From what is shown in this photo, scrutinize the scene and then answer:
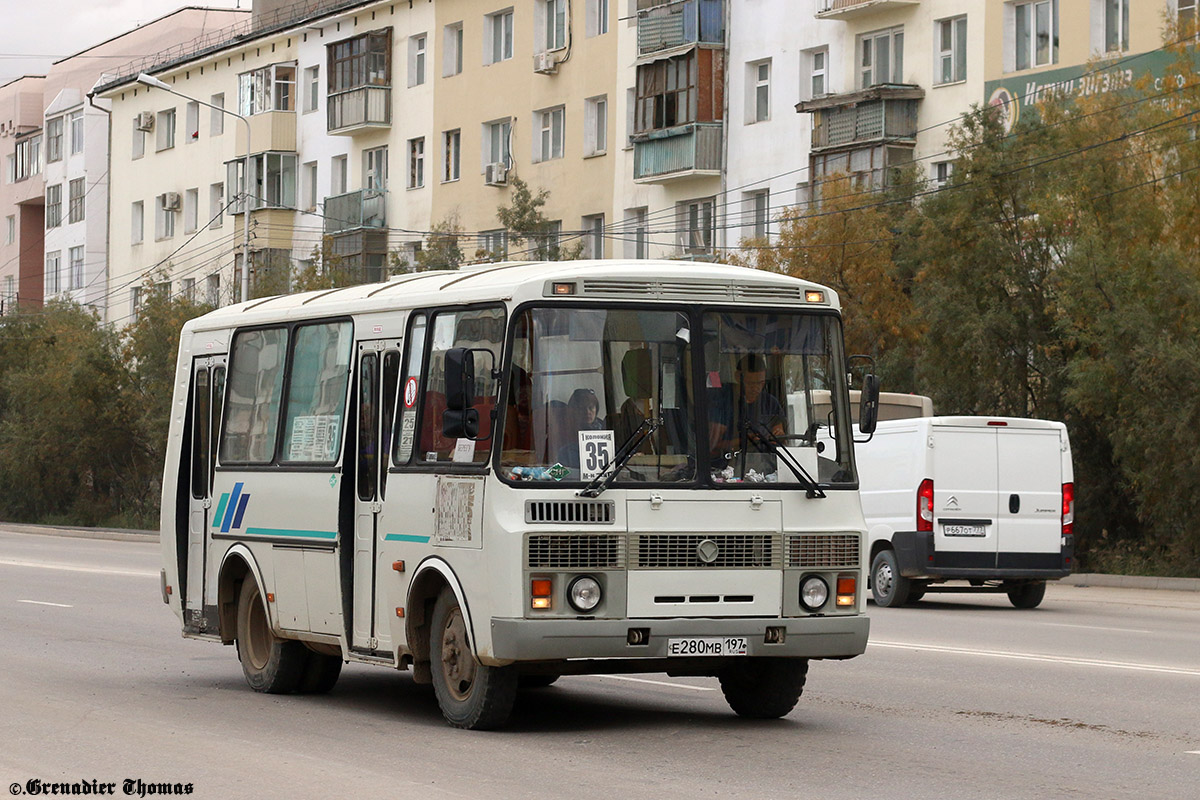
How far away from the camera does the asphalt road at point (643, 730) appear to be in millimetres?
9414

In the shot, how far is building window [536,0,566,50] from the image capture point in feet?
174

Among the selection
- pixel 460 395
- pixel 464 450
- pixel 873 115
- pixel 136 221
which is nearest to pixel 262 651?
pixel 464 450

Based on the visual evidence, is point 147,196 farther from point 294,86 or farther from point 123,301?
point 294,86

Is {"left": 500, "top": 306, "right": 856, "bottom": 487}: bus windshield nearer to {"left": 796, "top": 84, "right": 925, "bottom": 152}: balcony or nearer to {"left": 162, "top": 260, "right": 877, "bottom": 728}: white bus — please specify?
{"left": 162, "top": 260, "right": 877, "bottom": 728}: white bus

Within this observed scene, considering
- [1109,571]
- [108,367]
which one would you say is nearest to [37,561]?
[1109,571]

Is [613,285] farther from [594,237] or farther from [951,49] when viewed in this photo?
[594,237]

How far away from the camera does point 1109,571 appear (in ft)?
105

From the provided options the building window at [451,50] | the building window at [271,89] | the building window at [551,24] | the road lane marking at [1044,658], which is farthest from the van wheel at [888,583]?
the building window at [271,89]

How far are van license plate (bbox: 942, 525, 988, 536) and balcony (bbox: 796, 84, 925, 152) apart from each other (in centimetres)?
1873

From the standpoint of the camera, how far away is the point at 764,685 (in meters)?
12.0

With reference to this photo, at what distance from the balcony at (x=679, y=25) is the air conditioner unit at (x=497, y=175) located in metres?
6.84

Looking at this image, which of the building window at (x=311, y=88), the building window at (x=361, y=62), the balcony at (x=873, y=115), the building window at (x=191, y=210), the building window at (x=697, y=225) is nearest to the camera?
the balcony at (x=873, y=115)

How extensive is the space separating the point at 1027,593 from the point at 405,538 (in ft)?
47.3

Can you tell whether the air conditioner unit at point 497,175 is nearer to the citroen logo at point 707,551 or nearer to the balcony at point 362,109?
the balcony at point 362,109
